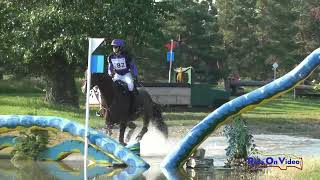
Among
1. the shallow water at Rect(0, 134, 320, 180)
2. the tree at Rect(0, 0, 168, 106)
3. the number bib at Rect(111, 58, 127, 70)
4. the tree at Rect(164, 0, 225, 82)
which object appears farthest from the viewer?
the tree at Rect(164, 0, 225, 82)

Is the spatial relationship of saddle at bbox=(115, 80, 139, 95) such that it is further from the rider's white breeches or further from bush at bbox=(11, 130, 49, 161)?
bush at bbox=(11, 130, 49, 161)

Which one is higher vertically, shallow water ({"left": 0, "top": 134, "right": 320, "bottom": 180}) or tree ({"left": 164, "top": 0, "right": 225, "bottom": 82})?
tree ({"left": 164, "top": 0, "right": 225, "bottom": 82})

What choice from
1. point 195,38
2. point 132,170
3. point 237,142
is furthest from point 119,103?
point 195,38

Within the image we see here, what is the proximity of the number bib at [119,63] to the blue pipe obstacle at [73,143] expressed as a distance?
6.84 ft

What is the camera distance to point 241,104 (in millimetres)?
12117

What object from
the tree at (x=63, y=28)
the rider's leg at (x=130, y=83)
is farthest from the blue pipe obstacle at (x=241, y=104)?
the tree at (x=63, y=28)

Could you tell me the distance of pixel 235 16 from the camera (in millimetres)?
72500

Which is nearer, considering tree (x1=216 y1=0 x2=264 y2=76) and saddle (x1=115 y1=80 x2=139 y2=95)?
saddle (x1=115 y1=80 x2=139 y2=95)

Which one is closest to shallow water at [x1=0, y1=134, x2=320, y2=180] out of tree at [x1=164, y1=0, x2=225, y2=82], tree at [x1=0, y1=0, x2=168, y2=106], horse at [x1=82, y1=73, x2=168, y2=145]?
horse at [x1=82, y1=73, x2=168, y2=145]

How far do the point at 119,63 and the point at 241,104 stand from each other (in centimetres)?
354

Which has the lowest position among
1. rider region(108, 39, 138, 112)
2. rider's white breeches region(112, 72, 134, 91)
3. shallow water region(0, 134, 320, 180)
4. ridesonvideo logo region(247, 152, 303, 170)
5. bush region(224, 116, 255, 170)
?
shallow water region(0, 134, 320, 180)

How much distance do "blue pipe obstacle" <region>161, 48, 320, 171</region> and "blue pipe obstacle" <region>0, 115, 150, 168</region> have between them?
0.75 metres

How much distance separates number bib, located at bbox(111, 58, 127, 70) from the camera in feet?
47.6

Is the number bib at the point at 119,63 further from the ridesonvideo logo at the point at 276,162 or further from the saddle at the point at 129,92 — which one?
the ridesonvideo logo at the point at 276,162
